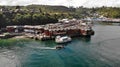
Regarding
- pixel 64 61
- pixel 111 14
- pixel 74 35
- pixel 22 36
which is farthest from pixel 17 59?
pixel 111 14

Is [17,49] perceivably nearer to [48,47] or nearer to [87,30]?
[48,47]

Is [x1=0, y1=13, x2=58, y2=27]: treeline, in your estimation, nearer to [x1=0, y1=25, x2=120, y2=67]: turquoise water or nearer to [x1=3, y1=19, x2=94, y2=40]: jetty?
[x1=3, y1=19, x2=94, y2=40]: jetty

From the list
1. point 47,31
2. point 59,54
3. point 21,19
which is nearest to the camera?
point 59,54

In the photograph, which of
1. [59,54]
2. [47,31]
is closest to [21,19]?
[47,31]

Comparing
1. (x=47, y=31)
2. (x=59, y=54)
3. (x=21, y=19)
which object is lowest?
(x=59, y=54)

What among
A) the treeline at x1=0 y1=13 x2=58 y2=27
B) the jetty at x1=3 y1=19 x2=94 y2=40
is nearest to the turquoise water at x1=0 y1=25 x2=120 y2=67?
the jetty at x1=3 y1=19 x2=94 y2=40

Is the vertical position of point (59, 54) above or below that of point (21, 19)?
below

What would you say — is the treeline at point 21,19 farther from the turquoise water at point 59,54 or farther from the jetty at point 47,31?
the turquoise water at point 59,54

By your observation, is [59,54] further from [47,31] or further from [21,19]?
[21,19]
